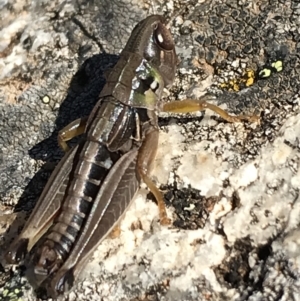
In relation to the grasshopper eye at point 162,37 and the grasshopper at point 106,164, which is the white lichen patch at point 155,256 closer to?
the grasshopper at point 106,164

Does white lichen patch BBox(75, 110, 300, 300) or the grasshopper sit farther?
the grasshopper

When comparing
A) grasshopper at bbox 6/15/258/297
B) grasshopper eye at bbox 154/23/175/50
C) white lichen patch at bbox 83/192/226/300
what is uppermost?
grasshopper eye at bbox 154/23/175/50

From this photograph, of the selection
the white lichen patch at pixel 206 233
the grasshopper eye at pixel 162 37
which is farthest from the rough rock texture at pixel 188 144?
the grasshopper eye at pixel 162 37

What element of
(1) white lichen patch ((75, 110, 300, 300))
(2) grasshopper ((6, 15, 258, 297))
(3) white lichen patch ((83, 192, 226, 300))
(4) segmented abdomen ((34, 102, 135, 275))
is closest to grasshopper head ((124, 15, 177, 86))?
(2) grasshopper ((6, 15, 258, 297))

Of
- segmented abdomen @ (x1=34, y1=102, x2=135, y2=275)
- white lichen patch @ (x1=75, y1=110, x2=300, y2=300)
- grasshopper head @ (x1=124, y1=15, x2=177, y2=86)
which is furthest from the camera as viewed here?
grasshopper head @ (x1=124, y1=15, x2=177, y2=86)

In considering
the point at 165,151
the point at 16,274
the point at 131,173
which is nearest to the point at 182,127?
the point at 165,151

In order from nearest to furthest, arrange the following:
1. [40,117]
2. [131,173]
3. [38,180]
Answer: [131,173] < [38,180] < [40,117]

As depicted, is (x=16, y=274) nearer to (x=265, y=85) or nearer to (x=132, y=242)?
(x=132, y=242)

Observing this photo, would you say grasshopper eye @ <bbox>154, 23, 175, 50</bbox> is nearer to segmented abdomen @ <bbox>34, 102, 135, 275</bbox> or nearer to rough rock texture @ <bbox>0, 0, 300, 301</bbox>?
rough rock texture @ <bbox>0, 0, 300, 301</bbox>
